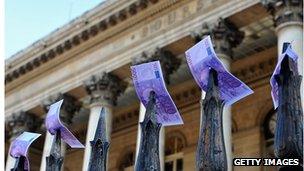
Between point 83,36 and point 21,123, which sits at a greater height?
point 83,36

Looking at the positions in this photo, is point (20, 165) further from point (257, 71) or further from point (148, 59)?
point (257, 71)

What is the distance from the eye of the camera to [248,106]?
22047 mm

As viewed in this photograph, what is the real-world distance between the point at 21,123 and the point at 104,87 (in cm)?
528

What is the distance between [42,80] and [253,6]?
10285 mm

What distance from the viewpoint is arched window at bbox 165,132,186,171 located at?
77.9ft

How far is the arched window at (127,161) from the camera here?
85.7 feet

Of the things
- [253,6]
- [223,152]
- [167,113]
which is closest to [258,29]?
[253,6]

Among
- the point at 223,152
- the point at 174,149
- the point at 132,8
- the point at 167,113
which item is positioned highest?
the point at 132,8

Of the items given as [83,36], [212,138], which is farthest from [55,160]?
[83,36]

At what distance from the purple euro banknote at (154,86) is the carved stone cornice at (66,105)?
13246 mm

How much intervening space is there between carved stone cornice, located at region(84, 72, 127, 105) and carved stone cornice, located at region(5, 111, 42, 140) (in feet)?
14.3

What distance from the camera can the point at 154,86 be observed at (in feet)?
32.0

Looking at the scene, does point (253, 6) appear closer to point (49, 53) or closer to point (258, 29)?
point (258, 29)

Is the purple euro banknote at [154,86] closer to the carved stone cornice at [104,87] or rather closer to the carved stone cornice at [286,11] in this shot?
the carved stone cornice at [286,11]
